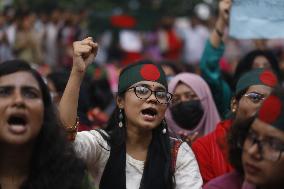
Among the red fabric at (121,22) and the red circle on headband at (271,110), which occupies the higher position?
the red fabric at (121,22)

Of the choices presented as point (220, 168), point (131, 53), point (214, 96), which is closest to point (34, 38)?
point (131, 53)

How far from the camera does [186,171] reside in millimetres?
5070

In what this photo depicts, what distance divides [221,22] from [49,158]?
362 centimetres

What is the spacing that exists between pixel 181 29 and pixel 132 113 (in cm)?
1669

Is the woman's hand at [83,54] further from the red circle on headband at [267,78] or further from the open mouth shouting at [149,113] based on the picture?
the red circle on headband at [267,78]

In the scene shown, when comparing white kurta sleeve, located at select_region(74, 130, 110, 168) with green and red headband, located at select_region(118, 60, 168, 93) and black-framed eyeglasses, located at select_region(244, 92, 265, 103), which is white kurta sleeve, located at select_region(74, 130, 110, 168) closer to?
green and red headband, located at select_region(118, 60, 168, 93)

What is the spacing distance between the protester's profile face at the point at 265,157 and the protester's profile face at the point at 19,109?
3.30ft

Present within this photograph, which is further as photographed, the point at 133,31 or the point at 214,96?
the point at 133,31

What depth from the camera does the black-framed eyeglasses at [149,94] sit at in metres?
5.28

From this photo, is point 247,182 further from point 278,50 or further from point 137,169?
point 278,50

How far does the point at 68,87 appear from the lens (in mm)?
4812

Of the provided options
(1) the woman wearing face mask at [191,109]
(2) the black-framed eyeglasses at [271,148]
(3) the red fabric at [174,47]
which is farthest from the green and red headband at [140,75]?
(3) the red fabric at [174,47]

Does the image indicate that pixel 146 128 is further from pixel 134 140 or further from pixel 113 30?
pixel 113 30

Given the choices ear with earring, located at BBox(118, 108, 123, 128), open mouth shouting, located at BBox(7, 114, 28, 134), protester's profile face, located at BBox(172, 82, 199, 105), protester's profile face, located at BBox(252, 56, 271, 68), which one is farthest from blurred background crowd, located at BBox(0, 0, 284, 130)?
open mouth shouting, located at BBox(7, 114, 28, 134)
